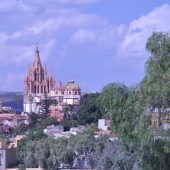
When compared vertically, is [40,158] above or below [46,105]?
below

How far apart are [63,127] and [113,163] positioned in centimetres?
4978

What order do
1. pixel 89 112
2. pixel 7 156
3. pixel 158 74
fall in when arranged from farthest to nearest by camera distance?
1. pixel 89 112
2. pixel 7 156
3. pixel 158 74

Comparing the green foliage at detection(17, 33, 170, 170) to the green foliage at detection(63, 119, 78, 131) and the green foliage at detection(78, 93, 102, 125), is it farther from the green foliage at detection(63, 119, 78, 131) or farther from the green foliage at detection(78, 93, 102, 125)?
the green foliage at detection(63, 119, 78, 131)

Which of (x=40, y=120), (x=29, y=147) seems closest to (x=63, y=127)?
(x=40, y=120)

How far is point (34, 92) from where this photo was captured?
489ft

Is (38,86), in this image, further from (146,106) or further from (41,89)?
(146,106)

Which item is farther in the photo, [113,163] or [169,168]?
[113,163]

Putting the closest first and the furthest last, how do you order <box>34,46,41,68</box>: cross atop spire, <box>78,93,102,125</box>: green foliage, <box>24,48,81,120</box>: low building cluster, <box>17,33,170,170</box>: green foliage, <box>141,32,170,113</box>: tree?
<box>141,32,170,113</box>: tree → <box>17,33,170,170</box>: green foliage → <box>78,93,102,125</box>: green foliage → <box>24,48,81,120</box>: low building cluster → <box>34,46,41,68</box>: cross atop spire

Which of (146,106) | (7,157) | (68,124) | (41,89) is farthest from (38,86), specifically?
(146,106)

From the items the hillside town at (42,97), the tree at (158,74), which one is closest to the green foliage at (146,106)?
the tree at (158,74)

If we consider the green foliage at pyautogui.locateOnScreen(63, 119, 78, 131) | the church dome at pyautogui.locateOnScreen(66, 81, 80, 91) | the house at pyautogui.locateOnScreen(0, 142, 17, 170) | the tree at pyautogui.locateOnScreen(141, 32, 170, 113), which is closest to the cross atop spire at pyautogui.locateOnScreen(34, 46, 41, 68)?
the church dome at pyautogui.locateOnScreen(66, 81, 80, 91)

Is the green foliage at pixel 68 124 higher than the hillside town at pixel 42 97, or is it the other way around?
the hillside town at pixel 42 97

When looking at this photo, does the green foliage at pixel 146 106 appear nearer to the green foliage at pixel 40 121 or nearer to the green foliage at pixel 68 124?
the green foliage at pixel 68 124

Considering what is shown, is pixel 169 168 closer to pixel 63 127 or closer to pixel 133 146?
pixel 133 146
